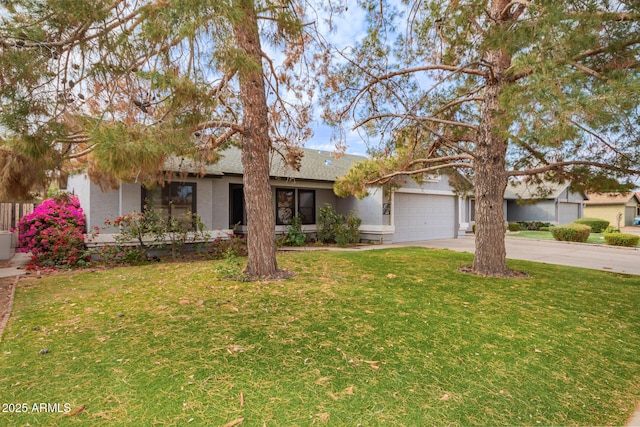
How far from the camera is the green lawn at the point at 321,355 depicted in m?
2.54

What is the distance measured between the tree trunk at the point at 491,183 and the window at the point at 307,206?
834 centimetres

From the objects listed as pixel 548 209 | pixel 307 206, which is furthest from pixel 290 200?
Answer: pixel 548 209

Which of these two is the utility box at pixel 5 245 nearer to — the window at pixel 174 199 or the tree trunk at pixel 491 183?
the window at pixel 174 199

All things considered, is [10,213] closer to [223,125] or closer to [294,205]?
[294,205]

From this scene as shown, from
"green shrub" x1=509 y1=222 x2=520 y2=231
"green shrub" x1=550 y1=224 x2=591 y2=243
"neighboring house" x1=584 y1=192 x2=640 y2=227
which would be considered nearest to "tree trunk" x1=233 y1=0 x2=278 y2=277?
"green shrub" x1=550 y1=224 x2=591 y2=243

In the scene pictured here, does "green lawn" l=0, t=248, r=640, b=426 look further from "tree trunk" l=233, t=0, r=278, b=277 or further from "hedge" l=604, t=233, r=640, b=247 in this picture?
"hedge" l=604, t=233, r=640, b=247

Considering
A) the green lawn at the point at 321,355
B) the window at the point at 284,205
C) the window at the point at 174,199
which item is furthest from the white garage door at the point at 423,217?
the green lawn at the point at 321,355

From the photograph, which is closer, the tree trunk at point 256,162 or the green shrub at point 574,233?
the tree trunk at point 256,162

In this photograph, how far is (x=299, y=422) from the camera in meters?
2.37

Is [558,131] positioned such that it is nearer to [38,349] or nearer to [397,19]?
[397,19]

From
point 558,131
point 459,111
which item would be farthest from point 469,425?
point 459,111

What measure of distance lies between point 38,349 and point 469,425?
4.12 metres

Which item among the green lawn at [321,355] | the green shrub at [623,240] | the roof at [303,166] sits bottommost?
the green lawn at [321,355]

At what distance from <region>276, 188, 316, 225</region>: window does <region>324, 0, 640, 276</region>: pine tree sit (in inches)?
193
